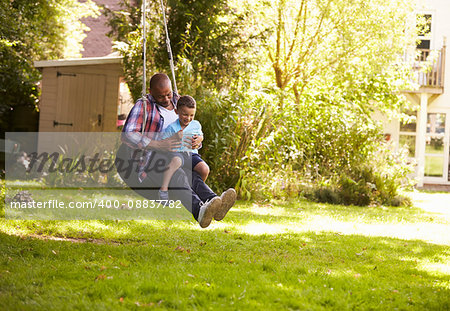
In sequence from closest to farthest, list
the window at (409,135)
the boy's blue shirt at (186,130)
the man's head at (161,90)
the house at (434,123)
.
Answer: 1. the boy's blue shirt at (186,130)
2. the man's head at (161,90)
3. the house at (434,123)
4. the window at (409,135)

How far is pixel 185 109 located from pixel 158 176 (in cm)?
58

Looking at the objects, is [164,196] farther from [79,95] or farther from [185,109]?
[79,95]

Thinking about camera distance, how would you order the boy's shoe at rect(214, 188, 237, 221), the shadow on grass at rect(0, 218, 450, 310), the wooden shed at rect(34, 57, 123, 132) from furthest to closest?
1. the wooden shed at rect(34, 57, 123, 132)
2. the boy's shoe at rect(214, 188, 237, 221)
3. the shadow on grass at rect(0, 218, 450, 310)

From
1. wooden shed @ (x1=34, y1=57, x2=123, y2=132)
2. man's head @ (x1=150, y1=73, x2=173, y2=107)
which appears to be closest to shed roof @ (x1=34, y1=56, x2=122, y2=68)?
wooden shed @ (x1=34, y1=57, x2=123, y2=132)

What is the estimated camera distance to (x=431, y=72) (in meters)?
18.6

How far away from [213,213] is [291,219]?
12.1ft

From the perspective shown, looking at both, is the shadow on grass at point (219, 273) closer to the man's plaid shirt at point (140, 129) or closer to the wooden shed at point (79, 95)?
the man's plaid shirt at point (140, 129)

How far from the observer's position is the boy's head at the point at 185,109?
4.84 m

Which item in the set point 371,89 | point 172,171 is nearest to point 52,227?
point 172,171

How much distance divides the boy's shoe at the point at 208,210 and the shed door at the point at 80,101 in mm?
8191

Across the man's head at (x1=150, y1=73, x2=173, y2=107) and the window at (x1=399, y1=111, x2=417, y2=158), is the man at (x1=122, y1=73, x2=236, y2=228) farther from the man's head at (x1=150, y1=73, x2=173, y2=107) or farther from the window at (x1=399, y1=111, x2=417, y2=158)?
the window at (x1=399, y1=111, x2=417, y2=158)

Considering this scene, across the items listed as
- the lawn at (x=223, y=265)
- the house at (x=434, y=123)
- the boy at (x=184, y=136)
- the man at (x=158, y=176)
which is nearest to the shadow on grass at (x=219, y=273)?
Answer: the lawn at (x=223, y=265)

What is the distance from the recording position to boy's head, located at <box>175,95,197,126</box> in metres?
4.84

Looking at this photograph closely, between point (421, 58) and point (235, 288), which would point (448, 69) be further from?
point (235, 288)
